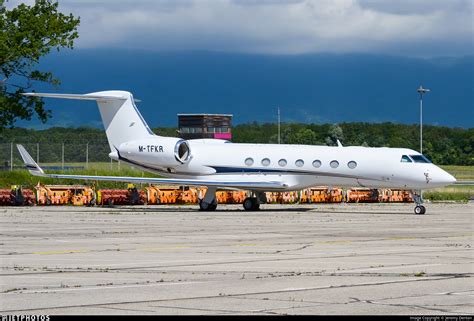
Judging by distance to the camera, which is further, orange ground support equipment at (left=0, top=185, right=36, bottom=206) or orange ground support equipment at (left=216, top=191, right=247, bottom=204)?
orange ground support equipment at (left=216, top=191, right=247, bottom=204)

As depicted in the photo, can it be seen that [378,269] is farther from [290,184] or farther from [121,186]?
[121,186]

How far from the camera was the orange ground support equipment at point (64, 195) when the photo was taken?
163ft

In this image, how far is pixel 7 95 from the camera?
2394 inches

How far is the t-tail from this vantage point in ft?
157

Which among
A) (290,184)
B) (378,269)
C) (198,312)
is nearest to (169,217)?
(290,184)

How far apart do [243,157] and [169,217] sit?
8658 mm

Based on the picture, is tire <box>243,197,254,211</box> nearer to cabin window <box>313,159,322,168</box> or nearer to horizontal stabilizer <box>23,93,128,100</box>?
cabin window <box>313,159,322,168</box>

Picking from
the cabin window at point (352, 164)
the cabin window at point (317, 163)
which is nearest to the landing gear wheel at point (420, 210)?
the cabin window at point (352, 164)

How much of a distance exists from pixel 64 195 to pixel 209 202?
9055 mm

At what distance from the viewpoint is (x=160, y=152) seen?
4578cm

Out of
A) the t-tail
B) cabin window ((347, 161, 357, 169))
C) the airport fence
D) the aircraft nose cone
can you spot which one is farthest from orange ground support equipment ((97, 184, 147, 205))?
the aircraft nose cone

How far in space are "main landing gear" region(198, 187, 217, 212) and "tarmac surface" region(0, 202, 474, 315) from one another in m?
11.5

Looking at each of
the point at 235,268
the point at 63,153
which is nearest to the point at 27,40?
the point at 63,153

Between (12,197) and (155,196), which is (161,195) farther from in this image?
(12,197)
